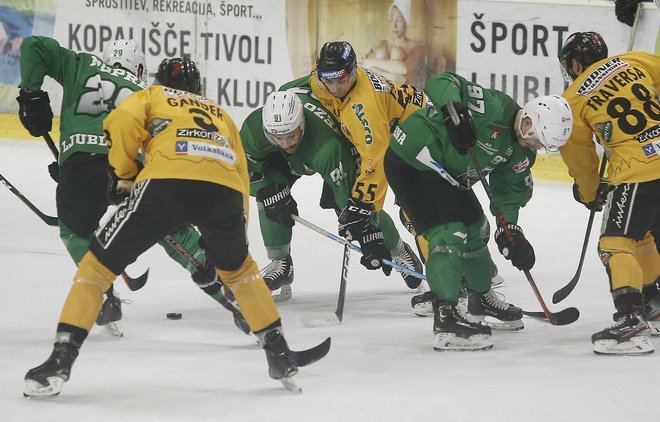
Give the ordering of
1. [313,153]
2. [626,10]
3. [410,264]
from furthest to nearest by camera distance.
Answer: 1. [626,10]
2. [410,264]
3. [313,153]

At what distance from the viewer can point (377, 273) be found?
21.5 feet

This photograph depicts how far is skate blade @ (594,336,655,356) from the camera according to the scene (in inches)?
185

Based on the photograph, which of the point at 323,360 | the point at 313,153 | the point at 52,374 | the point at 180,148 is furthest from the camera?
the point at 313,153

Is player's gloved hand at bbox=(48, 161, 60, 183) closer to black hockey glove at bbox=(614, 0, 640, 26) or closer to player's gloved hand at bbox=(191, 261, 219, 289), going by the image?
player's gloved hand at bbox=(191, 261, 219, 289)

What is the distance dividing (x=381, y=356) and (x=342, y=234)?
3.12ft

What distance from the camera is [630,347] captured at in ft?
15.4

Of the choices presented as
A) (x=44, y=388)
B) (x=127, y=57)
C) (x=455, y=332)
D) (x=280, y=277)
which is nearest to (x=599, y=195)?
(x=455, y=332)

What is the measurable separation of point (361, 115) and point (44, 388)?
7.14 ft

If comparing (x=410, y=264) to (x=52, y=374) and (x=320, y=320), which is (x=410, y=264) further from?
(x=52, y=374)

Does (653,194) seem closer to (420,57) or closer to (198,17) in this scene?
(420,57)

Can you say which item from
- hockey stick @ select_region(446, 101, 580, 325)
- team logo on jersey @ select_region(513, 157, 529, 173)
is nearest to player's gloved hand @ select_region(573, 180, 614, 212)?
team logo on jersey @ select_region(513, 157, 529, 173)

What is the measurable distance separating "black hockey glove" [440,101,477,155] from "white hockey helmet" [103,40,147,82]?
1.57m

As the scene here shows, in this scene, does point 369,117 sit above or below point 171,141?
below

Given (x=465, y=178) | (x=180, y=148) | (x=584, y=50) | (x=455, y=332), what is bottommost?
(x=455, y=332)
